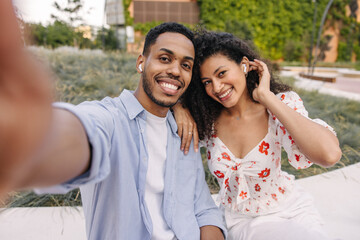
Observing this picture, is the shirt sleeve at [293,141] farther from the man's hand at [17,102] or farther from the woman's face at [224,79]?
the man's hand at [17,102]

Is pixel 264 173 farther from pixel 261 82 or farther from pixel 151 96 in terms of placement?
pixel 151 96

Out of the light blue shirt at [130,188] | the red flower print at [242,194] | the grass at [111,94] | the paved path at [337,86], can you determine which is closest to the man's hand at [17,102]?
the light blue shirt at [130,188]

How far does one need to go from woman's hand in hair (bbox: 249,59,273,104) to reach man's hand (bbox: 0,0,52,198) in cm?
144

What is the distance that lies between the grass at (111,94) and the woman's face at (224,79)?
1.43m

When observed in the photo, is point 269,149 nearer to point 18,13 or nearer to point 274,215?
point 274,215

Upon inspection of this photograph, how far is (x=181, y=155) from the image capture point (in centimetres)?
170

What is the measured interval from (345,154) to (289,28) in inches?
847

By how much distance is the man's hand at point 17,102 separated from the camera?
0.35 meters

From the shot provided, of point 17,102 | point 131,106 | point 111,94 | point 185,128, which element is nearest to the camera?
point 17,102

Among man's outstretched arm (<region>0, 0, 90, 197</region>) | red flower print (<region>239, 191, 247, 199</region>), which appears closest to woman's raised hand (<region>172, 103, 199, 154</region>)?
red flower print (<region>239, 191, 247, 199</region>)

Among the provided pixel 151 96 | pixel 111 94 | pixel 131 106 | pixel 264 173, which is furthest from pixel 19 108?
pixel 111 94

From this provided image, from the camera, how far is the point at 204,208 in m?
1.72

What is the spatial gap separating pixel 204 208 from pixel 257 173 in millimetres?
437

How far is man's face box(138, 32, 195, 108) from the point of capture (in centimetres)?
167
